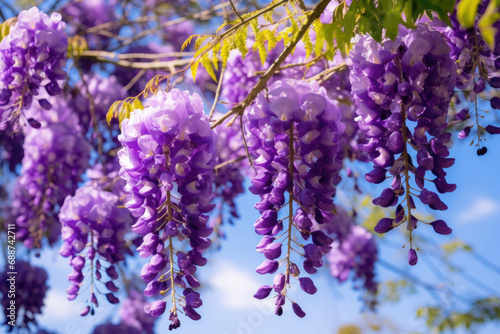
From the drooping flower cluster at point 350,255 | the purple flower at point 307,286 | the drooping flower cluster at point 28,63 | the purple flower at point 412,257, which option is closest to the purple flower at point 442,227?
the purple flower at point 412,257

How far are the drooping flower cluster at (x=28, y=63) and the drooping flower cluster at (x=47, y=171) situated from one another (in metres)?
0.67

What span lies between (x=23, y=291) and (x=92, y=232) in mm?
1506

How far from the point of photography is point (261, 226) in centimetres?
148

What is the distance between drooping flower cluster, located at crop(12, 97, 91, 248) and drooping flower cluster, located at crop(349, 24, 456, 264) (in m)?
1.98

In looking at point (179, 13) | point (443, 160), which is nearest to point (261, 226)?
point (443, 160)

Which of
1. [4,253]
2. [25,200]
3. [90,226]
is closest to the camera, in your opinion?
[90,226]

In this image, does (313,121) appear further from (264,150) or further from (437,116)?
(437,116)

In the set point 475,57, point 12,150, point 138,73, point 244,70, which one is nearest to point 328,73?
point 475,57

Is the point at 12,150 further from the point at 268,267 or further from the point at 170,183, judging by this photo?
the point at 268,267

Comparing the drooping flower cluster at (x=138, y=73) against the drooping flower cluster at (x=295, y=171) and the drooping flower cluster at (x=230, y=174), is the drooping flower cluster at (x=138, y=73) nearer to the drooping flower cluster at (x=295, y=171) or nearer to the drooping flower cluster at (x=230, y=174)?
the drooping flower cluster at (x=230, y=174)

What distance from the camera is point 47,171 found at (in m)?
2.98

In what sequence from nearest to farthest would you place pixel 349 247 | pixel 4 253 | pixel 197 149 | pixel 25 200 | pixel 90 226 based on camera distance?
pixel 197 149 → pixel 90 226 → pixel 25 200 → pixel 4 253 → pixel 349 247

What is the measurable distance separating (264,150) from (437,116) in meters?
0.47

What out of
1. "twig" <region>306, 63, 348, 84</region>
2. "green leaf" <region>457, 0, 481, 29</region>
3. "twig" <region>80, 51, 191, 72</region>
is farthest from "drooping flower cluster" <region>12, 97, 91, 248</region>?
"green leaf" <region>457, 0, 481, 29</region>
